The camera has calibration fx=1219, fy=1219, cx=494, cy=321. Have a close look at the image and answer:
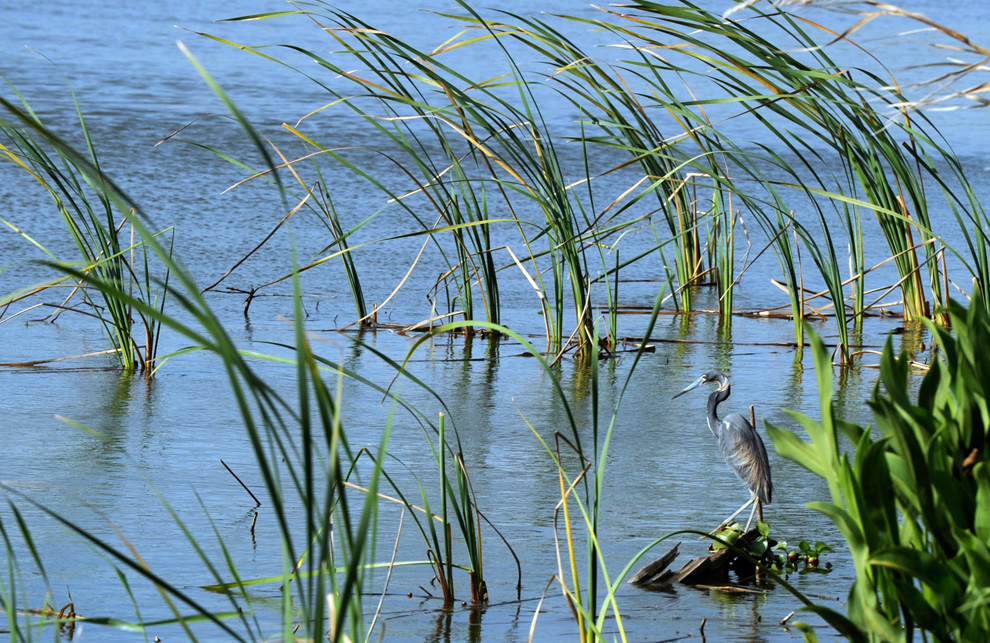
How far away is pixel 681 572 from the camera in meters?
2.25

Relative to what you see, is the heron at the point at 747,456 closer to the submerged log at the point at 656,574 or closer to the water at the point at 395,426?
the water at the point at 395,426

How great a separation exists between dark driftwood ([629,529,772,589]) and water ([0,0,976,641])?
0.03 m

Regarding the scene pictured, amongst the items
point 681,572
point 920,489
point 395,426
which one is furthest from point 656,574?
point 395,426

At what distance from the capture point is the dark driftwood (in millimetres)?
2227

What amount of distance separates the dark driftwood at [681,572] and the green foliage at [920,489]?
31.8 inches

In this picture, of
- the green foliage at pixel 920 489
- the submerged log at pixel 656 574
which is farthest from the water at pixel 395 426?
the green foliage at pixel 920 489

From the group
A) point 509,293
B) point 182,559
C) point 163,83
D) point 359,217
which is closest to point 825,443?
point 182,559

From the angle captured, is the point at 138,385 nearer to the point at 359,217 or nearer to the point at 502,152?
the point at 359,217

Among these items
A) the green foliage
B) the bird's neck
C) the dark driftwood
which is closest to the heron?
the bird's neck

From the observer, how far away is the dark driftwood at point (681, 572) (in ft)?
7.30

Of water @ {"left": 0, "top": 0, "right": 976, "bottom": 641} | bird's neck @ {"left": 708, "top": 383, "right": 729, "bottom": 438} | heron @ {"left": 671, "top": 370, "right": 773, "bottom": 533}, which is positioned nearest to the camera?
water @ {"left": 0, "top": 0, "right": 976, "bottom": 641}

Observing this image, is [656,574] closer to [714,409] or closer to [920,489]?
[714,409]

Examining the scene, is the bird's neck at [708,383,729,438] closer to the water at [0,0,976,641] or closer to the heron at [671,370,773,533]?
the heron at [671,370,773,533]

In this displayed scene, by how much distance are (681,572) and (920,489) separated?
962 mm
